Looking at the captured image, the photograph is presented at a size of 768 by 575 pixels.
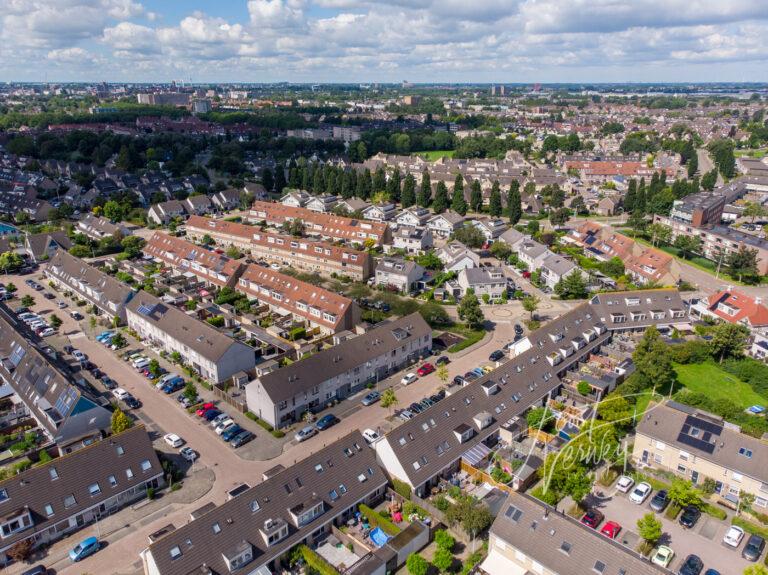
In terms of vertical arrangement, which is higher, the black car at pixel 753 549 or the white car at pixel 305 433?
the white car at pixel 305 433

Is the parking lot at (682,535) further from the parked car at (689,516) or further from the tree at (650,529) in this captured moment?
the tree at (650,529)

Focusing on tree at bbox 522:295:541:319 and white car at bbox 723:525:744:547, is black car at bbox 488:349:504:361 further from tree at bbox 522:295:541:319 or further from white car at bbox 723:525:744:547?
white car at bbox 723:525:744:547

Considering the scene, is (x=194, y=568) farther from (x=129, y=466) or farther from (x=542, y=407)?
(x=542, y=407)

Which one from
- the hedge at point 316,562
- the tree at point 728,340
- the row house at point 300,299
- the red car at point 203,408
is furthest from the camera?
the row house at point 300,299

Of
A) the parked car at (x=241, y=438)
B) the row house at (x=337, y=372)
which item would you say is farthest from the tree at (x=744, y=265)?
the parked car at (x=241, y=438)

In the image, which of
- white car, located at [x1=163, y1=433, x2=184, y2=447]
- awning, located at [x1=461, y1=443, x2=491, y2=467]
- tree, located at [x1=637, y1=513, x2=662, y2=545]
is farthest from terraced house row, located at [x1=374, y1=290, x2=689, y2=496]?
white car, located at [x1=163, y1=433, x2=184, y2=447]

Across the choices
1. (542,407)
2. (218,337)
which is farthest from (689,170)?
(218,337)
